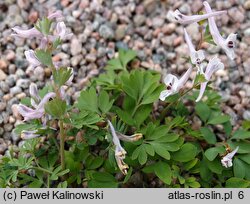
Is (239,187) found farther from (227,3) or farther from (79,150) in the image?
(227,3)

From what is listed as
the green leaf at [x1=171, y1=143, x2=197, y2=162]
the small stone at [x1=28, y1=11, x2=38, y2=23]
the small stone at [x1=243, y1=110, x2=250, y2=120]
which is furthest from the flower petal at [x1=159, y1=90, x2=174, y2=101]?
the small stone at [x1=28, y1=11, x2=38, y2=23]

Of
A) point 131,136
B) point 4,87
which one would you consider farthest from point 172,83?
point 4,87

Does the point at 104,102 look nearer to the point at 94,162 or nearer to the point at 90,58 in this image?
the point at 94,162

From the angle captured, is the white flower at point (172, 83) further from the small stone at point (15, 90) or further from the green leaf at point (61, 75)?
the small stone at point (15, 90)

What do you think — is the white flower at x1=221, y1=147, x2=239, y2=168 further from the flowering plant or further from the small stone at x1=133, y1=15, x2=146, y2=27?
the small stone at x1=133, y1=15, x2=146, y2=27

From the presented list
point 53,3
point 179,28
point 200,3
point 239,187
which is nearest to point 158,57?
point 179,28
